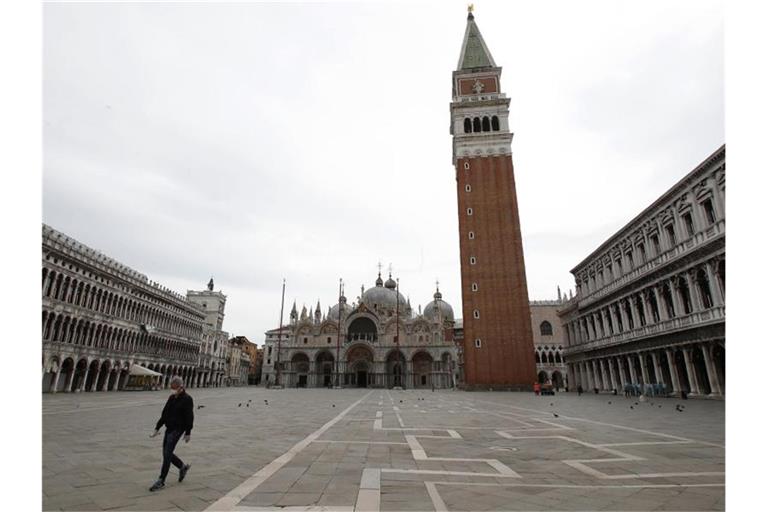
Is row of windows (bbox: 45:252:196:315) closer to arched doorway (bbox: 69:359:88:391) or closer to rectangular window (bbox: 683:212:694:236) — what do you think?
arched doorway (bbox: 69:359:88:391)

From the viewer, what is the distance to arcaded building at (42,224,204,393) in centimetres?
3212

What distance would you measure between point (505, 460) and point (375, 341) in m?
60.4

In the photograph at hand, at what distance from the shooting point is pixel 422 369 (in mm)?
64688

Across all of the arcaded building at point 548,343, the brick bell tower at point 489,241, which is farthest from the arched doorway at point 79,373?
the arcaded building at point 548,343

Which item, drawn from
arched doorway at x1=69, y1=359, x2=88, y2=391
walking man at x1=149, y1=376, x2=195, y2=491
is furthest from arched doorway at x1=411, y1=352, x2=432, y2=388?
walking man at x1=149, y1=376, x2=195, y2=491

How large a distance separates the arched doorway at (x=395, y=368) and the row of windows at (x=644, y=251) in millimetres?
31611

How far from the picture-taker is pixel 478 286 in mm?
44094

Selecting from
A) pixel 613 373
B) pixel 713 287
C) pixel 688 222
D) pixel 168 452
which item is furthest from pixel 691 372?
pixel 168 452

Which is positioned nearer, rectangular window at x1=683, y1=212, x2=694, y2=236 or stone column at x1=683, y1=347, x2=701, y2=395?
stone column at x1=683, y1=347, x2=701, y2=395

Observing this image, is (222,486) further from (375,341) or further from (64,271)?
(375,341)

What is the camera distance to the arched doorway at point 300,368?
218 ft

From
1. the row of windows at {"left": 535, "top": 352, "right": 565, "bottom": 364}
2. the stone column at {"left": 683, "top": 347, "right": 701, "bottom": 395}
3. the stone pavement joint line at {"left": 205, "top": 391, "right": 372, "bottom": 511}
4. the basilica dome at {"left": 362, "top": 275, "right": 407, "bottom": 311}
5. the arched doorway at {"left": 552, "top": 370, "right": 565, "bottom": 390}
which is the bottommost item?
the arched doorway at {"left": 552, "top": 370, "right": 565, "bottom": 390}

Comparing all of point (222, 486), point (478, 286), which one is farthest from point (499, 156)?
point (222, 486)

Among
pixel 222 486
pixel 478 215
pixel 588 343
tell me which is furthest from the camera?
pixel 478 215
